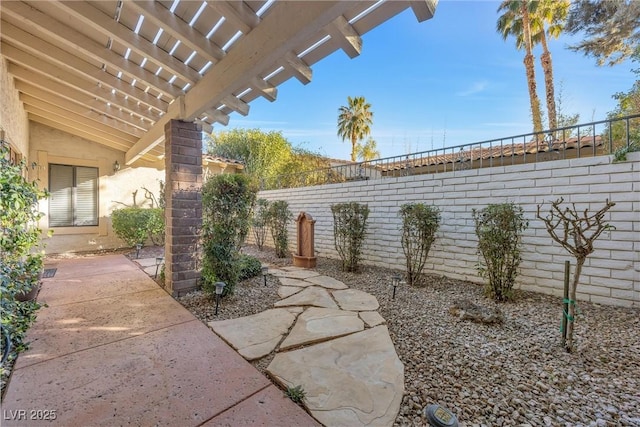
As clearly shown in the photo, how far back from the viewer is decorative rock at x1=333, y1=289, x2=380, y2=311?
3.34 meters

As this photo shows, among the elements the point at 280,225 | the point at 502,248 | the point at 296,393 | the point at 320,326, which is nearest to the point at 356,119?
the point at 280,225

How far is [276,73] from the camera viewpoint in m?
2.78

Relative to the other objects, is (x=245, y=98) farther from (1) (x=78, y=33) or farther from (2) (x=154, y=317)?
(2) (x=154, y=317)

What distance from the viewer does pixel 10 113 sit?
4160mm

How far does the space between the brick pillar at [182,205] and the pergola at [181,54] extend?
1 cm

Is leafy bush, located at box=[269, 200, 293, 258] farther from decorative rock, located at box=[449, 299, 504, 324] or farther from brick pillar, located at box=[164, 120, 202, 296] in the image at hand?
decorative rock, located at box=[449, 299, 504, 324]

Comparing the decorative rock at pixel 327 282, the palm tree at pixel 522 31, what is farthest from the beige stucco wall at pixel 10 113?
the palm tree at pixel 522 31

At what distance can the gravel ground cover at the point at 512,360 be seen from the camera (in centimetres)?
164

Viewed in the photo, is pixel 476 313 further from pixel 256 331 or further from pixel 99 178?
pixel 99 178

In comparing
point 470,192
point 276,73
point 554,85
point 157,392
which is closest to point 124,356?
point 157,392

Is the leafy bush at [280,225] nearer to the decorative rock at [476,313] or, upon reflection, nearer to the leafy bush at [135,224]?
the leafy bush at [135,224]

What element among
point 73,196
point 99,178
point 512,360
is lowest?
point 512,360

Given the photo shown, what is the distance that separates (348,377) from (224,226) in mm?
2395

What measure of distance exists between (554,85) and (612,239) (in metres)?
8.81
